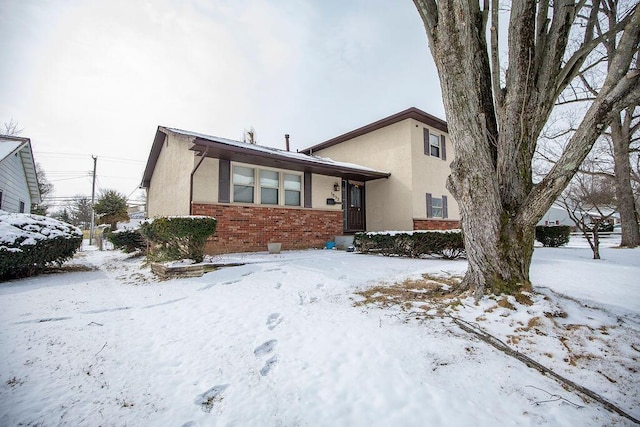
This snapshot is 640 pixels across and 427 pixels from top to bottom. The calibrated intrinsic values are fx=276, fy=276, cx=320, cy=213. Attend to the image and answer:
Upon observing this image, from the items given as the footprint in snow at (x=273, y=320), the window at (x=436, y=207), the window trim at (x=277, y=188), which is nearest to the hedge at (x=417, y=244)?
the window trim at (x=277, y=188)

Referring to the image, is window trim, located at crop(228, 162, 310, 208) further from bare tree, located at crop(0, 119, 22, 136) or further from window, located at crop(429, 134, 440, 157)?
window, located at crop(429, 134, 440, 157)

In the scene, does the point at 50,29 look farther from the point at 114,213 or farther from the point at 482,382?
the point at 114,213

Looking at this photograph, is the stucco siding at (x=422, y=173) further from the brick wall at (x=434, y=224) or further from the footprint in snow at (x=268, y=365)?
the footprint in snow at (x=268, y=365)

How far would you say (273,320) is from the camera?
304 cm

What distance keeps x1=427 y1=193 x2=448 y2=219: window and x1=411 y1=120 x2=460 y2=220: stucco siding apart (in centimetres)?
20

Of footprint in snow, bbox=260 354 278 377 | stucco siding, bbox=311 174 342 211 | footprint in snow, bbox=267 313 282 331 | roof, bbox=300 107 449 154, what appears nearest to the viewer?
footprint in snow, bbox=260 354 278 377

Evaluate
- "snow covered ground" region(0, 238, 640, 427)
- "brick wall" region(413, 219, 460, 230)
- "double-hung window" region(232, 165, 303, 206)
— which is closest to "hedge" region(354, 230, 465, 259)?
"double-hung window" region(232, 165, 303, 206)

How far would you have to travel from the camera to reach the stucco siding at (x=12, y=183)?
9.82 meters

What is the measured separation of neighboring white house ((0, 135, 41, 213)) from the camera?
31.6 ft

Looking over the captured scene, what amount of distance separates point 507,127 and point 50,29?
5.20 meters

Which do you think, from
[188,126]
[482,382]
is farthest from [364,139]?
[482,382]

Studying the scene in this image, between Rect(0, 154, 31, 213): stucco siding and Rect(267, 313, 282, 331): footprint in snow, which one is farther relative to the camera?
Rect(0, 154, 31, 213): stucco siding

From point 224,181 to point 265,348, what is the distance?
700 centimetres

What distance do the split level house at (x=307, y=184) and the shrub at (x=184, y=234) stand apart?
2.03m
